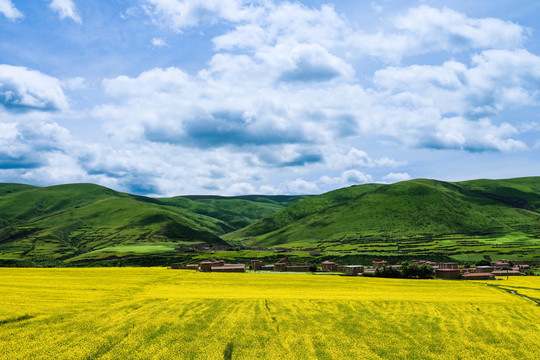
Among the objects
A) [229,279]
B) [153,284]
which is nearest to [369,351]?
[153,284]

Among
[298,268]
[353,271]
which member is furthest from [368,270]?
[298,268]

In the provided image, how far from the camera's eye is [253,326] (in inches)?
1551

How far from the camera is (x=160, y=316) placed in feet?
137

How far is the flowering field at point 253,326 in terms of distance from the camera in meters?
32.1

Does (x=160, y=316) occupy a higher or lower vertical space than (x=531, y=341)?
higher

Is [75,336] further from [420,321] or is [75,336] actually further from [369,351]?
[420,321]

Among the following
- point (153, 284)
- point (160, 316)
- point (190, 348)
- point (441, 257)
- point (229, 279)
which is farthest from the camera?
point (441, 257)

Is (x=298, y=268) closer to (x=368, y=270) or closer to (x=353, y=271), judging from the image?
(x=353, y=271)

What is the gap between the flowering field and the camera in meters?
32.1

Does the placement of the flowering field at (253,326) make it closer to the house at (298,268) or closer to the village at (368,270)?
the village at (368,270)

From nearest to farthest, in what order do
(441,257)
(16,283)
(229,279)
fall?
(16,283)
(229,279)
(441,257)

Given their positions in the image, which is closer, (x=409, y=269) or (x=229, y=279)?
(x=229, y=279)

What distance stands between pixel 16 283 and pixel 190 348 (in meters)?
45.8

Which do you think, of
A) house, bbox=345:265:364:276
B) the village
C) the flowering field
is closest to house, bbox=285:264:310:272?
the village
